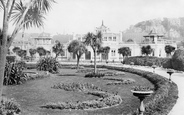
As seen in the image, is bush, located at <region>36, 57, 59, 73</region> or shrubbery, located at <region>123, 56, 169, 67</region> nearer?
bush, located at <region>36, 57, 59, 73</region>

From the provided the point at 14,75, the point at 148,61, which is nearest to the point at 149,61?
the point at 148,61

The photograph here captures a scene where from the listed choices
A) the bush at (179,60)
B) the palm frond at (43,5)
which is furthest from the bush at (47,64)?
the palm frond at (43,5)

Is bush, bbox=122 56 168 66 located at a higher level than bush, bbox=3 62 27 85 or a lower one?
higher

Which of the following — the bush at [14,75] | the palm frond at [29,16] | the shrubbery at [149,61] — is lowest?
the bush at [14,75]

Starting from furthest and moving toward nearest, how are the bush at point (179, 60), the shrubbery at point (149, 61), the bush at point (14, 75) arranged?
1. the shrubbery at point (149, 61)
2. the bush at point (179, 60)
3. the bush at point (14, 75)

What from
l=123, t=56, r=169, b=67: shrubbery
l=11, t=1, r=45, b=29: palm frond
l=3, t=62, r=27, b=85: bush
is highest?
l=11, t=1, r=45, b=29: palm frond

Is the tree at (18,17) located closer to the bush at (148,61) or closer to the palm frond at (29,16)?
the palm frond at (29,16)

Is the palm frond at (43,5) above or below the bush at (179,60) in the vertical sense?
above

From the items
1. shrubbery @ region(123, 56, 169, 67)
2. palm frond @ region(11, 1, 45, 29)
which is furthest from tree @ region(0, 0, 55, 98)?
shrubbery @ region(123, 56, 169, 67)

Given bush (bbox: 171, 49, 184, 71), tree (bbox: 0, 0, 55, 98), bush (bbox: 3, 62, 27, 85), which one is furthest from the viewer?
bush (bbox: 171, 49, 184, 71)

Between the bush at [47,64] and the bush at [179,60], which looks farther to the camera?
the bush at [47,64]

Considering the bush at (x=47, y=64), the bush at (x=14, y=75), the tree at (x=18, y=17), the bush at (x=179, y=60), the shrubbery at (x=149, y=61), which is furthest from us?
the shrubbery at (x=149, y=61)

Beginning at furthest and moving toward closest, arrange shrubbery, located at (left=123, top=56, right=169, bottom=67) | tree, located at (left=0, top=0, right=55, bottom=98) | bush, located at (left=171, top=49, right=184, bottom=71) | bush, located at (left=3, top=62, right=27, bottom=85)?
shrubbery, located at (left=123, top=56, right=169, bottom=67)
bush, located at (left=171, top=49, right=184, bottom=71)
bush, located at (left=3, top=62, right=27, bottom=85)
tree, located at (left=0, top=0, right=55, bottom=98)

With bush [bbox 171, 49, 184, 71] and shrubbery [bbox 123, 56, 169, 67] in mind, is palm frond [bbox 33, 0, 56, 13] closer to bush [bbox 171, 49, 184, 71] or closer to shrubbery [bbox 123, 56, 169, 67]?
bush [bbox 171, 49, 184, 71]
